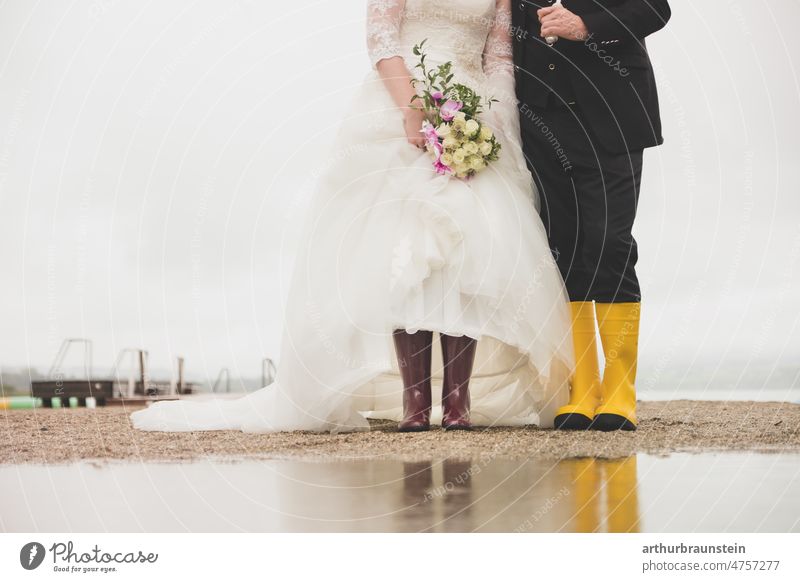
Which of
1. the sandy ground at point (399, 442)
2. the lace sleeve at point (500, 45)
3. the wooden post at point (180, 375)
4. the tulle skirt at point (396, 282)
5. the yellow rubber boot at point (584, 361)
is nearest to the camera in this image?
the sandy ground at point (399, 442)

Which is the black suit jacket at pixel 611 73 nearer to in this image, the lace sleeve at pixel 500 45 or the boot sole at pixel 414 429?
the lace sleeve at pixel 500 45

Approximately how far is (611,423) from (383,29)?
5.60 ft

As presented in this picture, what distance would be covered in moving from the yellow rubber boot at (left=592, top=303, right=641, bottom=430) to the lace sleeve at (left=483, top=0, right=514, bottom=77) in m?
1.03

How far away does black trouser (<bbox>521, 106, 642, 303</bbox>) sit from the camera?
3.31 meters

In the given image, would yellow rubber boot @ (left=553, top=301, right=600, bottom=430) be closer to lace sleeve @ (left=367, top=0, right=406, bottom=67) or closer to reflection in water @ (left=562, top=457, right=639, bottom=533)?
reflection in water @ (left=562, top=457, right=639, bottom=533)

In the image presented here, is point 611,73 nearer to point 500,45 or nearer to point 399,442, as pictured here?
point 500,45

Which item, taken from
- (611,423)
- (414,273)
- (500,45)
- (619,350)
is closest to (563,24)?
(500,45)

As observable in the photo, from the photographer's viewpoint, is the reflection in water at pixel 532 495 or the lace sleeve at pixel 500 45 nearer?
the reflection in water at pixel 532 495

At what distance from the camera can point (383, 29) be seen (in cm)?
A: 345

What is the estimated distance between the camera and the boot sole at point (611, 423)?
3.19 metres

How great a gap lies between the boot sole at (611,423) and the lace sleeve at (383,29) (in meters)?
1.56

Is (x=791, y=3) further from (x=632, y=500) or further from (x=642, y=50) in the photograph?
(x=632, y=500)

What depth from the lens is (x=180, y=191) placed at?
408cm

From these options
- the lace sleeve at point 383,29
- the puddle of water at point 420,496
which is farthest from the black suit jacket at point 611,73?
the puddle of water at point 420,496
